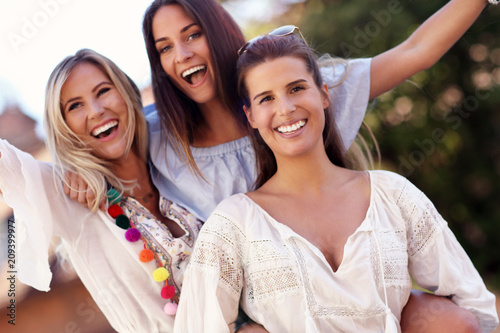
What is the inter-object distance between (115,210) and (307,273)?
944 mm

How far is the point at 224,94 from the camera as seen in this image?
2.41 metres

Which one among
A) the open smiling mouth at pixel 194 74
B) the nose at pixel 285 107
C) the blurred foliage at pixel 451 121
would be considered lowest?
the blurred foliage at pixel 451 121

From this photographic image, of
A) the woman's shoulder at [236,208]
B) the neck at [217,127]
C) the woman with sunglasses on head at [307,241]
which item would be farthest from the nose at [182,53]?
the woman's shoulder at [236,208]

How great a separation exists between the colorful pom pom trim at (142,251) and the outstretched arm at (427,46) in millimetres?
1289

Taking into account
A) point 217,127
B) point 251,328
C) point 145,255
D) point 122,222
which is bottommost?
point 251,328

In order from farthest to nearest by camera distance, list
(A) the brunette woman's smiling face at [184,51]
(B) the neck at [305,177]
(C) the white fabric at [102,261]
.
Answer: (A) the brunette woman's smiling face at [184,51]
(C) the white fabric at [102,261]
(B) the neck at [305,177]

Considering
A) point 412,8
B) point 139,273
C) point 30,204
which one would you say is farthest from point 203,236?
point 412,8

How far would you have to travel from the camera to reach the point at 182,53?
92.6 inches

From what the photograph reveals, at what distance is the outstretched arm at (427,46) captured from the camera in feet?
7.91

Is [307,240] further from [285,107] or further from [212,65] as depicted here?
[212,65]

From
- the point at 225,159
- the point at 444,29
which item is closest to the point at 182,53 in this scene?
the point at 225,159

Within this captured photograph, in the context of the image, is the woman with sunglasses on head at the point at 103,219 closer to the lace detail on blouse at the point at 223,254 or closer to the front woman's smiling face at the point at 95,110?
the front woman's smiling face at the point at 95,110

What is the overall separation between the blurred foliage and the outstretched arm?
2568 mm

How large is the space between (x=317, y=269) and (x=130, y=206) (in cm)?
96
